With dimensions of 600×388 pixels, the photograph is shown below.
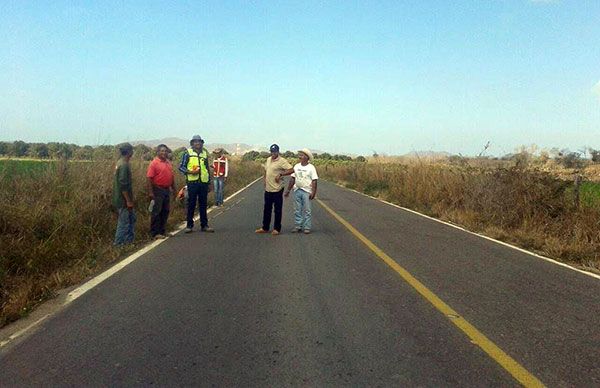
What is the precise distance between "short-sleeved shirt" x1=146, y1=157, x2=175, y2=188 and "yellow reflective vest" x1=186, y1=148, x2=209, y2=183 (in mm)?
756

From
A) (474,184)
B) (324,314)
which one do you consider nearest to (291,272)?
(324,314)

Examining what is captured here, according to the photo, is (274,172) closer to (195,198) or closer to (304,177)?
(304,177)

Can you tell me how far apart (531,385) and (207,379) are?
7.70 ft

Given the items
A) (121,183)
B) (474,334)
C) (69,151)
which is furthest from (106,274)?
(69,151)

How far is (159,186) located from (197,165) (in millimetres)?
1150

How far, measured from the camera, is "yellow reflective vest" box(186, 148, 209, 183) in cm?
1087

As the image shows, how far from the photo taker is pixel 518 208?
12812 millimetres

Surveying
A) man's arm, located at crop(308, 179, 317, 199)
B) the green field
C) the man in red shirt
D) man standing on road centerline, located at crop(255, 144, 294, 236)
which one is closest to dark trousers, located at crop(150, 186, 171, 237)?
the man in red shirt

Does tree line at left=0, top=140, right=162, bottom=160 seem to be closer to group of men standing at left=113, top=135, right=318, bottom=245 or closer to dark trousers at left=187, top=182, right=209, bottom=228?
group of men standing at left=113, top=135, right=318, bottom=245

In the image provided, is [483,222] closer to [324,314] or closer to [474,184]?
[474,184]

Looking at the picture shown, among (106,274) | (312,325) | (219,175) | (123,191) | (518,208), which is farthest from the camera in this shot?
(219,175)

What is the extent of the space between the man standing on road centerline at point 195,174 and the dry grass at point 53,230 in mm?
1055

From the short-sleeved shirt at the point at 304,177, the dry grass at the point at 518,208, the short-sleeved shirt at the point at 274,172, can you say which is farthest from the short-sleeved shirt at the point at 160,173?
the dry grass at the point at 518,208

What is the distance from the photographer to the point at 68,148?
12.9 meters
